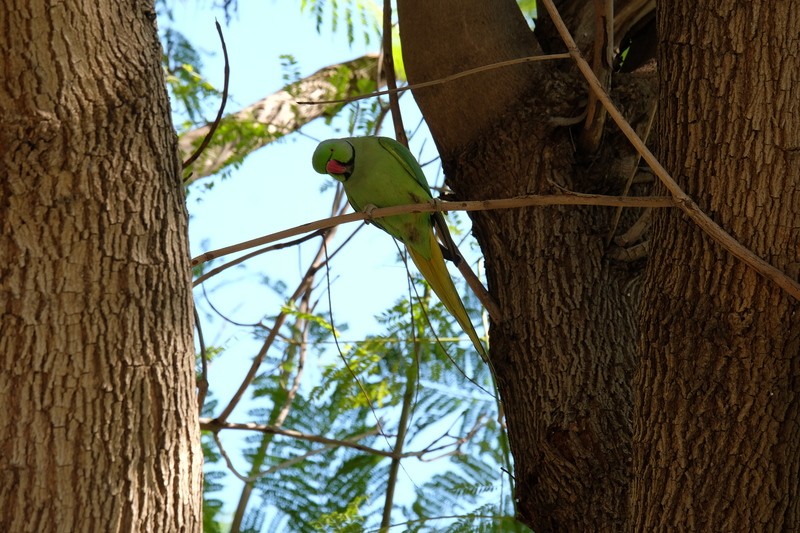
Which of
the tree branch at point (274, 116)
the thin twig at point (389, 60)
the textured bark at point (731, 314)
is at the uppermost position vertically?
the tree branch at point (274, 116)

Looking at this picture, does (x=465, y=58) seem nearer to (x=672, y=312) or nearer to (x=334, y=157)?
(x=334, y=157)

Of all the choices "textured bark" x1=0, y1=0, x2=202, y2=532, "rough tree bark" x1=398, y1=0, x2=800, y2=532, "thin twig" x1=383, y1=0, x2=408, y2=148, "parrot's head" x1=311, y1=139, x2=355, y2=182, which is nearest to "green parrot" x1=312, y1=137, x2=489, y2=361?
"parrot's head" x1=311, y1=139, x2=355, y2=182

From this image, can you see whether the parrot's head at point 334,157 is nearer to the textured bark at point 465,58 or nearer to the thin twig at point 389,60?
the thin twig at point 389,60

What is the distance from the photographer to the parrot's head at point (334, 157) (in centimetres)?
359

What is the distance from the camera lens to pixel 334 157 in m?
3.60

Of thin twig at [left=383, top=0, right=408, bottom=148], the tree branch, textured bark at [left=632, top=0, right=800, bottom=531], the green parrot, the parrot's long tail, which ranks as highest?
the tree branch

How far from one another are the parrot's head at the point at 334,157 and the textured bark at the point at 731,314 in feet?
5.66

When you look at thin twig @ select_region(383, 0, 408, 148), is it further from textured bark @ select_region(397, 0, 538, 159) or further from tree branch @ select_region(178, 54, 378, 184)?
tree branch @ select_region(178, 54, 378, 184)

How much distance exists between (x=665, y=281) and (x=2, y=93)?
5.96 feet

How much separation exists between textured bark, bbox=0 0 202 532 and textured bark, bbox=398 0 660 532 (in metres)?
1.14

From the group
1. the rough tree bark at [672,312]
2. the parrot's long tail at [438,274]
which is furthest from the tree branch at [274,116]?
the rough tree bark at [672,312]

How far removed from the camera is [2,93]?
6.70 ft

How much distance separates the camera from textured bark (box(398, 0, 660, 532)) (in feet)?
8.29

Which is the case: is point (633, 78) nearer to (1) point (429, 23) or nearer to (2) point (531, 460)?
(1) point (429, 23)
